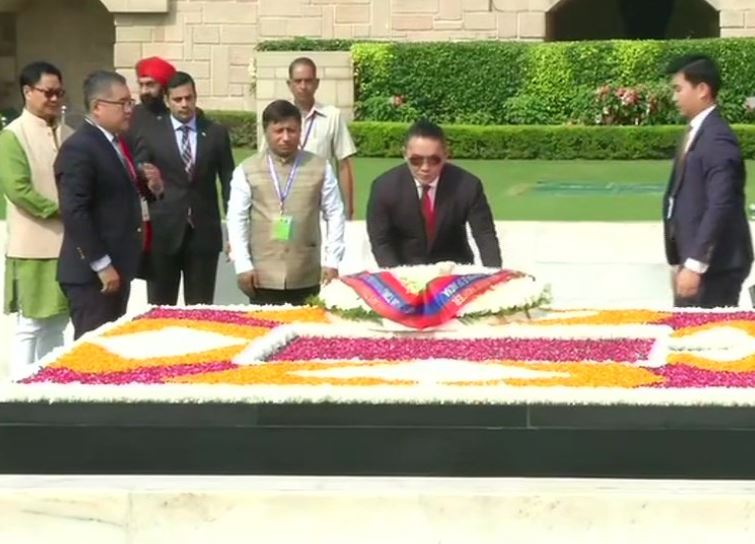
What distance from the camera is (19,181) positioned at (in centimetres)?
710

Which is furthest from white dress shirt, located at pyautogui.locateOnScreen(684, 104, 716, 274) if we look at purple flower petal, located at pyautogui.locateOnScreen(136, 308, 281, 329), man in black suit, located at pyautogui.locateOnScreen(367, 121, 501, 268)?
purple flower petal, located at pyautogui.locateOnScreen(136, 308, 281, 329)

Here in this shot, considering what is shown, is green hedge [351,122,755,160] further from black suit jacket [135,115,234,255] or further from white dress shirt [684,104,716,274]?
white dress shirt [684,104,716,274]

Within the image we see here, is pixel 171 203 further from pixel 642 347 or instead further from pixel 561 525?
pixel 561 525

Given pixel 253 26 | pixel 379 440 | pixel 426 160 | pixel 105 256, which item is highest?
pixel 253 26

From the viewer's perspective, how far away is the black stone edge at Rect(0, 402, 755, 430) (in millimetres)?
4559

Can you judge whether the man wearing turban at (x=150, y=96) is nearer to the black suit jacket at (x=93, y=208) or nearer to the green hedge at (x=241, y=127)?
the black suit jacket at (x=93, y=208)

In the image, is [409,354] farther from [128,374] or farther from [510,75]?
[510,75]

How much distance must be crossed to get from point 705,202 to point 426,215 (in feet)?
3.49

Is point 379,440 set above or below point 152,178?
below

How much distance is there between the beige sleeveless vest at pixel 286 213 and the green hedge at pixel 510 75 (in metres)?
14.5

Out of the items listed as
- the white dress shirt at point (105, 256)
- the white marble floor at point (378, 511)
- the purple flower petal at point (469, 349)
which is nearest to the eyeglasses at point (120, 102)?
the white dress shirt at point (105, 256)

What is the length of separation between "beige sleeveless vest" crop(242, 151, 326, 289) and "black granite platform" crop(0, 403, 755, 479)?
2.37 meters

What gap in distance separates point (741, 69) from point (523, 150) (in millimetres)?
3394

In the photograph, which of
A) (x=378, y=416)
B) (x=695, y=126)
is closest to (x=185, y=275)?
(x=695, y=126)
